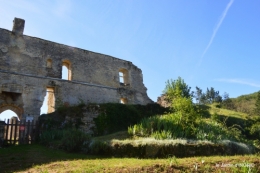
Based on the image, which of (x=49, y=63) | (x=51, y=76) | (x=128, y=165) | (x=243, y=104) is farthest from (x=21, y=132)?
(x=243, y=104)

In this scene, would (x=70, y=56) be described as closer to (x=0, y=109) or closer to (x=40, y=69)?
(x=40, y=69)

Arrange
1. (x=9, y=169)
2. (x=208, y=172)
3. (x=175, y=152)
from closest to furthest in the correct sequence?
1. (x=208, y=172)
2. (x=9, y=169)
3. (x=175, y=152)

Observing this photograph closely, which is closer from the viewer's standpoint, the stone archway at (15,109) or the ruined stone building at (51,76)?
the stone archway at (15,109)

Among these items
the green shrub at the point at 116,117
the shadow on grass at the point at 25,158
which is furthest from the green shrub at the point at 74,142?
the green shrub at the point at 116,117

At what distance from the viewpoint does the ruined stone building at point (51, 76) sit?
18594 millimetres

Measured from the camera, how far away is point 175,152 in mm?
9008

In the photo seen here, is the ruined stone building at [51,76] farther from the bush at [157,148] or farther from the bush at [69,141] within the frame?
the bush at [157,148]

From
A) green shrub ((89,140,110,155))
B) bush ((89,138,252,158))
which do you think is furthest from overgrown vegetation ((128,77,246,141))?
green shrub ((89,140,110,155))

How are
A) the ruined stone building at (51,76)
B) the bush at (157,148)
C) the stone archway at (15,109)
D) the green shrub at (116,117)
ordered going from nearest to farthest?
the bush at (157,148), the green shrub at (116,117), the stone archway at (15,109), the ruined stone building at (51,76)

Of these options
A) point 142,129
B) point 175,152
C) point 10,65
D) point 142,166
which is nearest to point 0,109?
point 10,65

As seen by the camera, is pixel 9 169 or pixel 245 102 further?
pixel 245 102

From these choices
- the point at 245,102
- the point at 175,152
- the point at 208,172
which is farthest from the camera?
the point at 245,102

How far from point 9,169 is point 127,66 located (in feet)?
63.1

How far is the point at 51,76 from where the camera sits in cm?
2061
